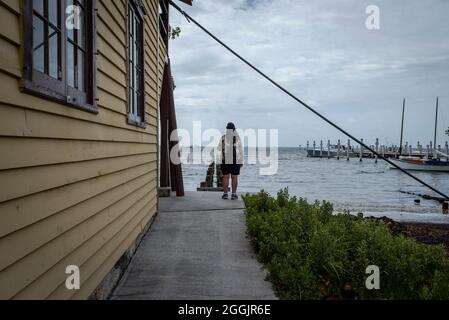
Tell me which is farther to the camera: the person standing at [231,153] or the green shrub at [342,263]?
the person standing at [231,153]

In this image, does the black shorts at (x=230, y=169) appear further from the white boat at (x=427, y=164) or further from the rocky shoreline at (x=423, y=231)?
the white boat at (x=427, y=164)

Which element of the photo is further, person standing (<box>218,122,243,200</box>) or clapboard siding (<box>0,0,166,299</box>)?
person standing (<box>218,122,243,200</box>)

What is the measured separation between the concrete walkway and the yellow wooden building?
13.6 inches

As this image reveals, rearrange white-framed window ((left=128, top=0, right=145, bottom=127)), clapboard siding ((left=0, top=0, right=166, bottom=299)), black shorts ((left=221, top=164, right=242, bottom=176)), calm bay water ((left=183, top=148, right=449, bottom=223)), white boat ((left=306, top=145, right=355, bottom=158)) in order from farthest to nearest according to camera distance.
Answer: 1. white boat ((left=306, top=145, right=355, bottom=158))
2. calm bay water ((left=183, top=148, right=449, bottom=223))
3. black shorts ((left=221, top=164, right=242, bottom=176))
4. white-framed window ((left=128, top=0, right=145, bottom=127))
5. clapboard siding ((left=0, top=0, right=166, bottom=299))

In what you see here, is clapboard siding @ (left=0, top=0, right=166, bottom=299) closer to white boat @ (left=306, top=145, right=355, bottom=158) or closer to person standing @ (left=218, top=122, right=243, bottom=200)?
person standing @ (left=218, top=122, right=243, bottom=200)

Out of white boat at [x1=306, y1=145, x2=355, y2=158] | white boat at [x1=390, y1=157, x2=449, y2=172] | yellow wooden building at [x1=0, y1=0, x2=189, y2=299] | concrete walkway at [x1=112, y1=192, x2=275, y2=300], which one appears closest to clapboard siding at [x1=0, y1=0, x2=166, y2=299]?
yellow wooden building at [x1=0, y1=0, x2=189, y2=299]

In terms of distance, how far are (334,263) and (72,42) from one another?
3.92 m

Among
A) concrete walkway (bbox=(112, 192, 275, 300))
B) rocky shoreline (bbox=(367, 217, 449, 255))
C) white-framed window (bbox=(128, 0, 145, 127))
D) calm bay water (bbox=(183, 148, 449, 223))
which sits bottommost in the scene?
calm bay water (bbox=(183, 148, 449, 223))

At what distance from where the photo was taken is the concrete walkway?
466cm

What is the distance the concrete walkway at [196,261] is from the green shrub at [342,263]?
0.27 meters

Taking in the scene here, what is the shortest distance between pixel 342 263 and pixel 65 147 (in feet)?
12.7

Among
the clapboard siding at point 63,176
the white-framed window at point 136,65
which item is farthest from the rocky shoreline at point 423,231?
the clapboard siding at point 63,176

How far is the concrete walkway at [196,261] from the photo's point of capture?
466 cm
